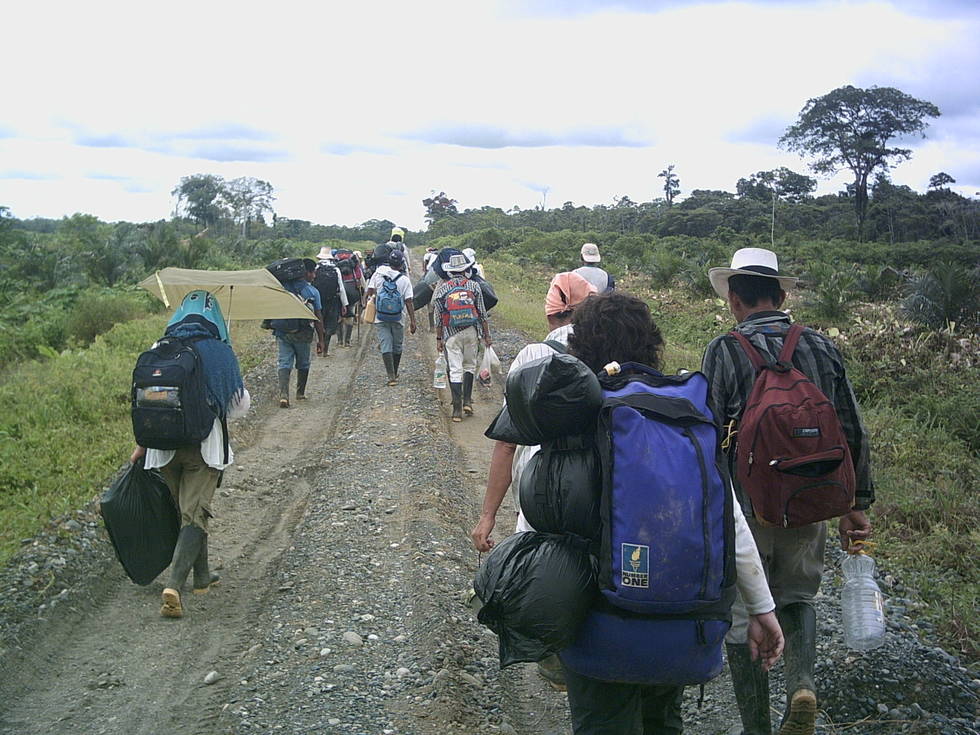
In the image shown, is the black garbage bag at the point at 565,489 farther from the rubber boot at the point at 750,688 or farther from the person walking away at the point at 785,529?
the rubber boot at the point at 750,688

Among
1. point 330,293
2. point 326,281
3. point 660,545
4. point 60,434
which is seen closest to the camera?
point 660,545

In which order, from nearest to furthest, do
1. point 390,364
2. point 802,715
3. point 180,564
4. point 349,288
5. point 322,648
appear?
point 802,715 < point 322,648 < point 180,564 < point 390,364 < point 349,288

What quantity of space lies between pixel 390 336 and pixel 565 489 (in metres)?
10.3

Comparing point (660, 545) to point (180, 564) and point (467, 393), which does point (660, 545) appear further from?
point (467, 393)

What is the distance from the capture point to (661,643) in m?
2.39

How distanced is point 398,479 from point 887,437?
4.55m

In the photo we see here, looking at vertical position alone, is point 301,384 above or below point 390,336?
below

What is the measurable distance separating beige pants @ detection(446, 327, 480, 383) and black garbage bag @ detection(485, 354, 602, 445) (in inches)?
306

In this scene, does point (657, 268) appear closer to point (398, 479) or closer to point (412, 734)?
point (398, 479)

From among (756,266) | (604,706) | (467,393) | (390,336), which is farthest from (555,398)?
(390,336)

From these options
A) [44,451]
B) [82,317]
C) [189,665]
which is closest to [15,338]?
[82,317]

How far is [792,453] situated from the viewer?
10.5 feet

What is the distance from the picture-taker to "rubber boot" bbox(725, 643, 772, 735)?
3639mm

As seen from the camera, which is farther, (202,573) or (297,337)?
(297,337)
